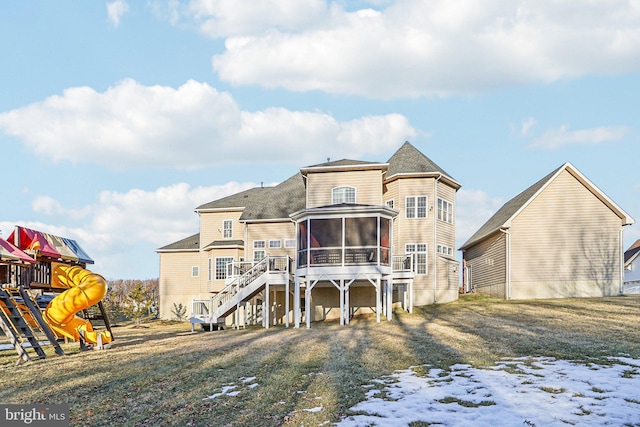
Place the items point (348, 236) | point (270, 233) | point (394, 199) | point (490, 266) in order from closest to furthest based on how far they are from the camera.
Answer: point (348, 236) → point (394, 199) → point (270, 233) → point (490, 266)

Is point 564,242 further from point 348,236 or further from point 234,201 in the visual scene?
point 234,201

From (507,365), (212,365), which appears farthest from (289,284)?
(507,365)

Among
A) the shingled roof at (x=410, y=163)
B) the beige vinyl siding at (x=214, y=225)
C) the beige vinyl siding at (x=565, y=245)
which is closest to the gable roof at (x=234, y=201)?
the beige vinyl siding at (x=214, y=225)

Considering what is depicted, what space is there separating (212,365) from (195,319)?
1297cm

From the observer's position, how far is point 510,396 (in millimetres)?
10602

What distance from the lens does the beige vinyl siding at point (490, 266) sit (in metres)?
33.2

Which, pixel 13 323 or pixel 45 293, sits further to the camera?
pixel 45 293

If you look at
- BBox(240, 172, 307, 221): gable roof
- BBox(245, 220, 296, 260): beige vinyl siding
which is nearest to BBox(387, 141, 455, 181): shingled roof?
BBox(240, 172, 307, 221): gable roof

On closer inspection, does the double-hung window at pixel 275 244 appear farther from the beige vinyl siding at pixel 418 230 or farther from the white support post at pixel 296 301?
the white support post at pixel 296 301

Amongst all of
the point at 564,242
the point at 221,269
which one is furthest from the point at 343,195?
the point at 564,242

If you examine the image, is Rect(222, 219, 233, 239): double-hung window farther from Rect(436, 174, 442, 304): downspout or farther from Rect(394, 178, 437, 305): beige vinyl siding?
Rect(436, 174, 442, 304): downspout

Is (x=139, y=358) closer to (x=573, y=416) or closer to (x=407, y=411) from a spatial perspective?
(x=407, y=411)

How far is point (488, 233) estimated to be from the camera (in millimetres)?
34688

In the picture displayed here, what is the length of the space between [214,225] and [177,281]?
18.0 feet
